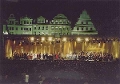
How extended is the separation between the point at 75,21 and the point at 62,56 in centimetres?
68

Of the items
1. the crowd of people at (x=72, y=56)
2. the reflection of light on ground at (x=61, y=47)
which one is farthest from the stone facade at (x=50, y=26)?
the crowd of people at (x=72, y=56)

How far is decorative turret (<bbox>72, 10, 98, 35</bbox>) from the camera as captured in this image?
5.37 metres

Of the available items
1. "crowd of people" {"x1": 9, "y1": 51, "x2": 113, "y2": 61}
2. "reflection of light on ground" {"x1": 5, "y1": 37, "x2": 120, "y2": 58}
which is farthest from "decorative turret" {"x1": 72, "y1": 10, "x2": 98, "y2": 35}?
"crowd of people" {"x1": 9, "y1": 51, "x2": 113, "y2": 61}

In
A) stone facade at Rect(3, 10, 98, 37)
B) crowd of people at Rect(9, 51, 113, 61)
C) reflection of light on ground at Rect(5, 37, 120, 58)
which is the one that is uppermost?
stone facade at Rect(3, 10, 98, 37)

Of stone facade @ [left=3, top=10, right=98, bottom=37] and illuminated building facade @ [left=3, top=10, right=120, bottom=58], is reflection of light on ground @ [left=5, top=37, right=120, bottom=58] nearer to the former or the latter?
illuminated building facade @ [left=3, top=10, right=120, bottom=58]

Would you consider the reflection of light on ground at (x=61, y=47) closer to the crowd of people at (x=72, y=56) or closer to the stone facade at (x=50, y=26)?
the crowd of people at (x=72, y=56)

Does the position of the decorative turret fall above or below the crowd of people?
above

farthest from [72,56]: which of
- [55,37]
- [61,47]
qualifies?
[55,37]

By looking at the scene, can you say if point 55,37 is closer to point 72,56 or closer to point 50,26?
point 50,26

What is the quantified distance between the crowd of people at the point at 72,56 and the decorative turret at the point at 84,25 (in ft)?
1.26

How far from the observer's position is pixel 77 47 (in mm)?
5430

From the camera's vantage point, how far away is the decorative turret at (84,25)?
17.6 ft

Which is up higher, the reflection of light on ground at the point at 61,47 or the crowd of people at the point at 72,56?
the reflection of light on ground at the point at 61,47

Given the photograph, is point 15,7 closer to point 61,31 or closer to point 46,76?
point 61,31
